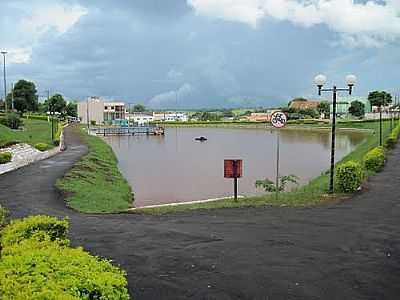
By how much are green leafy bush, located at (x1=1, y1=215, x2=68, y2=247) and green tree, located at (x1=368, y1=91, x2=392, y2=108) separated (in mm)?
71846

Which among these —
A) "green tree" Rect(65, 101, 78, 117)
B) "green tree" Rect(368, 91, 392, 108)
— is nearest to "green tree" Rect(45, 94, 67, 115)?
"green tree" Rect(65, 101, 78, 117)

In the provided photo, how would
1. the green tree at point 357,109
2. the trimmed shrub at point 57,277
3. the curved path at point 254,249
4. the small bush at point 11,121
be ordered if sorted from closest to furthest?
1. the trimmed shrub at point 57,277
2. the curved path at point 254,249
3. the small bush at point 11,121
4. the green tree at point 357,109

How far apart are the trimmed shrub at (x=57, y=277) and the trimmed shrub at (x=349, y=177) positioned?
30.0 ft

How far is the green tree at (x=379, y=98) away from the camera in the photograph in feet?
234

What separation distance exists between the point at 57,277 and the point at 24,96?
2469 inches

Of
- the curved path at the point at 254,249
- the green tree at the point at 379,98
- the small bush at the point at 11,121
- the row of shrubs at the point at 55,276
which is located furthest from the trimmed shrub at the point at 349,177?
the green tree at the point at 379,98

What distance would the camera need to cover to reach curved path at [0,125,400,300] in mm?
4602

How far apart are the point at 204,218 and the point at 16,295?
20.2 feet

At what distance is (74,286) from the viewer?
8.72 feet

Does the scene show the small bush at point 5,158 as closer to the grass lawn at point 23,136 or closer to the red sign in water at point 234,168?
the grass lawn at point 23,136

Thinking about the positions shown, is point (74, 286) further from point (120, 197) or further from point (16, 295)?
point (120, 197)

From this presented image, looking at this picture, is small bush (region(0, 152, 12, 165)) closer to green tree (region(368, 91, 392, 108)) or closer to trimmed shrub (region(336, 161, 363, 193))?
trimmed shrub (region(336, 161, 363, 193))

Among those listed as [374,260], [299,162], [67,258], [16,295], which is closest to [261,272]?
[374,260]

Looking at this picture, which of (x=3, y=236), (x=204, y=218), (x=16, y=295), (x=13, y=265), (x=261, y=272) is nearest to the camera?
(x=16, y=295)
